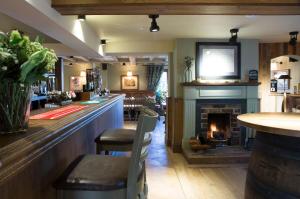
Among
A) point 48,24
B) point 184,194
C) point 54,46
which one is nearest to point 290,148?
point 184,194

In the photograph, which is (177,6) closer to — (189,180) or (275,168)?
(275,168)

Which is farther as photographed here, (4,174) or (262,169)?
(262,169)

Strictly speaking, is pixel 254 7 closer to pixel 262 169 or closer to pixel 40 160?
pixel 262 169

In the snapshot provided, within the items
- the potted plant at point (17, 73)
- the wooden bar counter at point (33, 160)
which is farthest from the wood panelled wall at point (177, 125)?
the potted plant at point (17, 73)

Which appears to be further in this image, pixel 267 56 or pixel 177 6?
pixel 267 56

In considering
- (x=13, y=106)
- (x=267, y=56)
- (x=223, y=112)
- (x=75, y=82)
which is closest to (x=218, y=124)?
(x=223, y=112)

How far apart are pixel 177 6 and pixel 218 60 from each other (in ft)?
9.48

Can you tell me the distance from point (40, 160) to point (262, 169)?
140 centimetres

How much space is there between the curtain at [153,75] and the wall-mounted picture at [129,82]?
590 mm

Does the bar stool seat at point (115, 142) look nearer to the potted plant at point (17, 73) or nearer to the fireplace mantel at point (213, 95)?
the potted plant at point (17, 73)

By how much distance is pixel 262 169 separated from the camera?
1.85 meters

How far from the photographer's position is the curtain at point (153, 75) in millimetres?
12547

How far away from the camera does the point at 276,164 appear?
1.76 m

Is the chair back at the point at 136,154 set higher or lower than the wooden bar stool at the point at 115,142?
higher
